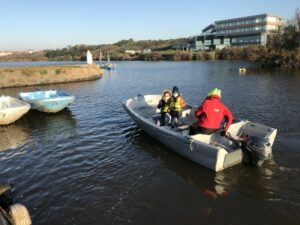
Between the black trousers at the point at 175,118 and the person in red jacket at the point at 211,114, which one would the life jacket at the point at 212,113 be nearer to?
the person in red jacket at the point at 211,114

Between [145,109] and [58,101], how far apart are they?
6429 mm

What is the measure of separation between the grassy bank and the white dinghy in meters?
29.3

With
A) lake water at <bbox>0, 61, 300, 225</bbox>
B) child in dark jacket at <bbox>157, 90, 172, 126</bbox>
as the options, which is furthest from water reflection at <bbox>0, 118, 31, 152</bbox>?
child in dark jacket at <bbox>157, 90, 172, 126</bbox>

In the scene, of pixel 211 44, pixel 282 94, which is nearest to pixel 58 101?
pixel 282 94

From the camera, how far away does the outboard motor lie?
904cm

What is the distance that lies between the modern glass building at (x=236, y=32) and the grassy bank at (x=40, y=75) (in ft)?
273

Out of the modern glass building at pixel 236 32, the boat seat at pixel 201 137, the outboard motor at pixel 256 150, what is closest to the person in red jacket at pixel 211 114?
the boat seat at pixel 201 137

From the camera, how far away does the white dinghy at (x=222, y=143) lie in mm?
9125

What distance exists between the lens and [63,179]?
32.0ft

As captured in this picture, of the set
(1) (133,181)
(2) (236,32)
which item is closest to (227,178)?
(1) (133,181)

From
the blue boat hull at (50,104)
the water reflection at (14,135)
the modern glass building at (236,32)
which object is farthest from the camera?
the modern glass building at (236,32)

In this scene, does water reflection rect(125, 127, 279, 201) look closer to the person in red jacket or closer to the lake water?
the lake water

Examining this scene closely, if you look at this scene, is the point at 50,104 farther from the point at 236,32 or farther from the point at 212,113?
the point at 236,32

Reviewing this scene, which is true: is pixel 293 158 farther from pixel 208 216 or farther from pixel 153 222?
pixel 153 222
